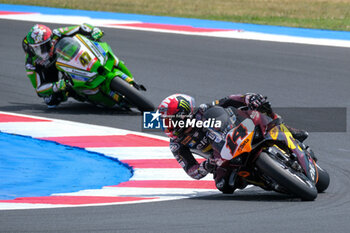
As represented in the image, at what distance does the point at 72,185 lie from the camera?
26.1 feet

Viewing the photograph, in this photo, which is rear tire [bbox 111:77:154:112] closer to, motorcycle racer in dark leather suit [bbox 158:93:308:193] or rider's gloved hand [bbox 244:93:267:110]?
motorcycle racer in dark leather suit [bbox 158:93:308:193]

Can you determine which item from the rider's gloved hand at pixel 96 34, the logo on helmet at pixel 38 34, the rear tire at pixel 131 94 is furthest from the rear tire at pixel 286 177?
the logo on helmet at pixel 38 34

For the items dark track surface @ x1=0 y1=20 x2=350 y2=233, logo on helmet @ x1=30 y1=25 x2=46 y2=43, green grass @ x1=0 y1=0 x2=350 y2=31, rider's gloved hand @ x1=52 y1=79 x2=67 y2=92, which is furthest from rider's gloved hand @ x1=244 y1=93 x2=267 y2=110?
green grass @ x1=0 y1=0 x2=350 y2=31

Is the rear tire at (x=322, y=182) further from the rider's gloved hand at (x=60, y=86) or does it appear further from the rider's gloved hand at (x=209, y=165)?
the rider's gloved hand at (x=60, y=86)

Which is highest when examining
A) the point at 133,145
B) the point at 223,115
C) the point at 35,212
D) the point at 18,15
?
the point at 223,115

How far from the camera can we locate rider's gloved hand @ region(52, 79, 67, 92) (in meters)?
12.0

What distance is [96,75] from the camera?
11.7 meters

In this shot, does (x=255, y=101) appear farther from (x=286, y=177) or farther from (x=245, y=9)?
(x=245, y=9)

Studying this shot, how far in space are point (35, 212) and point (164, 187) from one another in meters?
1.80

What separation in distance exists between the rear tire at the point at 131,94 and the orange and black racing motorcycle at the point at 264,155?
4.49 metres

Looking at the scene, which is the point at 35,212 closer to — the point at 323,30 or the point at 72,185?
the point at 72,185

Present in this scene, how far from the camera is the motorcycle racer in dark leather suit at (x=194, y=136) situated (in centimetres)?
695

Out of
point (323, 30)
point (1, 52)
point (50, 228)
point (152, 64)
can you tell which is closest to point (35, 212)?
point (50, 228)

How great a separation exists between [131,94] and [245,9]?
13.4 m
